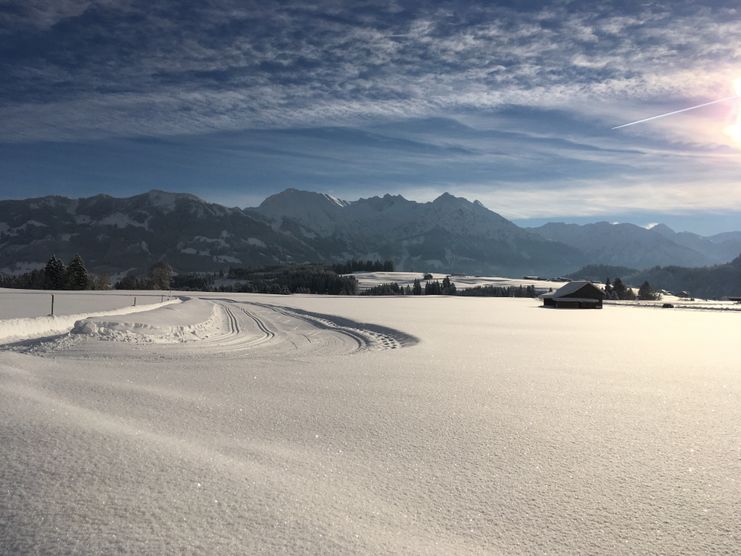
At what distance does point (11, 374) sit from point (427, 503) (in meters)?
7.60

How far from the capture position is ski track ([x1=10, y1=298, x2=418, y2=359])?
14.4 metres

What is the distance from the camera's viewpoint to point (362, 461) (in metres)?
5.34

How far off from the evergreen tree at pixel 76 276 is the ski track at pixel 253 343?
77.7 meters

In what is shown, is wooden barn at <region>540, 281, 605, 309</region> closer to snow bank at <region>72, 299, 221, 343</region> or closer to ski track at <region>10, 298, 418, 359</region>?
ski track at <region>10, 298, 418, 359</region>

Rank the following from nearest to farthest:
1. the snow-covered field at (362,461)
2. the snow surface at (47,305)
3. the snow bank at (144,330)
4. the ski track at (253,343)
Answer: the snow-covered field at (362,461) → the ski track at (253,343) → the snow bank at (144,330) → the snow surface at (47,305)

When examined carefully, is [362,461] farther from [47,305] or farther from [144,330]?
[47,305]

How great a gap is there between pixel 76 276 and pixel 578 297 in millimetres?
86520

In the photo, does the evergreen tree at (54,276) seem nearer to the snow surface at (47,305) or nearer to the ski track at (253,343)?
the snow surface at (47,305)

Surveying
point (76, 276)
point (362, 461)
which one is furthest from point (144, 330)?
point (76, 276)

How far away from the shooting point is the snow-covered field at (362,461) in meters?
3.71

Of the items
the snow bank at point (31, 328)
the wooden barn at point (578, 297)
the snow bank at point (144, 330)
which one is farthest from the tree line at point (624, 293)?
the snow bank at point (31, 328)

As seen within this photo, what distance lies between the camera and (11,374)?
8234 mm

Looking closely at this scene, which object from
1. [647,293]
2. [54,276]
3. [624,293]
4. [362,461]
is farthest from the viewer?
[647,293]

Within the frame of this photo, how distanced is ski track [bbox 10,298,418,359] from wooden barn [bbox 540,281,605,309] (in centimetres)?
4981
